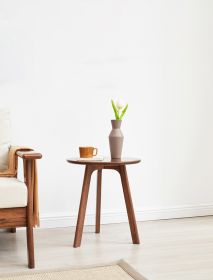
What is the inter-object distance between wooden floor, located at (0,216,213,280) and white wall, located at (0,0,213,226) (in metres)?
0.24

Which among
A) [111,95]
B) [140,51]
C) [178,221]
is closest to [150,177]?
[178,221]

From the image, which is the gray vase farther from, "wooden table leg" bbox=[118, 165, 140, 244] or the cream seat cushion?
the cream seat cushion

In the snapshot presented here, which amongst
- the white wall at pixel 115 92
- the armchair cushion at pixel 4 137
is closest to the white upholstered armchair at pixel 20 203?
the armchair cushion at pixel 4 137

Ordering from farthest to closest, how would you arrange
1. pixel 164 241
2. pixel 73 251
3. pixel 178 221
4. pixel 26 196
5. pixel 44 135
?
1. pixel 178 221
2. pixel 44 135
3. pixel 164 241
4. pixel 73 251
5. pixel 26 196

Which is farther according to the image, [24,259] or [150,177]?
[150,177]

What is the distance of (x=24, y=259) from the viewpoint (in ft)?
7.54

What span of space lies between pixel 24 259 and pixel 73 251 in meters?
0.25

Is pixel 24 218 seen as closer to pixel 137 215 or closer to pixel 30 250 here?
pixel 30 250

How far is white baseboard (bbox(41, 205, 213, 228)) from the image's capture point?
2.96m

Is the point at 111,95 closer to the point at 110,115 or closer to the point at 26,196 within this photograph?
the point at 110,115

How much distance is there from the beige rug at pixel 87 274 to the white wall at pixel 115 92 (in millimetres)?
864

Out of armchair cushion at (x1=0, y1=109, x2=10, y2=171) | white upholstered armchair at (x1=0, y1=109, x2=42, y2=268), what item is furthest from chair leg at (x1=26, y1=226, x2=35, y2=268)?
armchair cushion at (x1=0, y1=109, x2=10, y2=171)

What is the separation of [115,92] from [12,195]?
1.17 meters

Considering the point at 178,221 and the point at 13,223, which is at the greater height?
the point at 13,223
